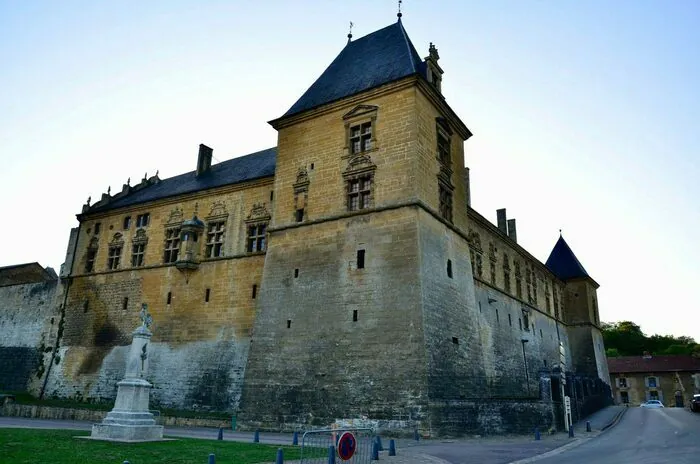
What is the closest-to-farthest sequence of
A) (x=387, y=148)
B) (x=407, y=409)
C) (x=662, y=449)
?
(x=662, y=449), (x=407, y=409), (x=387, y=148)

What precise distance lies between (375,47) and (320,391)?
17309 mm

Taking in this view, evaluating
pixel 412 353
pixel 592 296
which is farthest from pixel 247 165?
pixel 592 296

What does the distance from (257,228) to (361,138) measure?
26.7 ft

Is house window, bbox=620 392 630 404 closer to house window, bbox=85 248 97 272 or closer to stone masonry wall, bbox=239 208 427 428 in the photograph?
stone masonry wall, bbox=239 208 427 428

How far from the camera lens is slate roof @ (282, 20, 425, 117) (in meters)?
23.7

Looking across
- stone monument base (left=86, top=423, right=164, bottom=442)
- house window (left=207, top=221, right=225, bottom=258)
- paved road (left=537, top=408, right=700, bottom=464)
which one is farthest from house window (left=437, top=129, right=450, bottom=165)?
stone monument base (left=86, top=423, right=164, bottom=442)

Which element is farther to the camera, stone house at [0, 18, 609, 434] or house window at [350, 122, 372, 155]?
house window at [350, 122, 372, 155]

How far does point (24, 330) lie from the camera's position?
111 feet

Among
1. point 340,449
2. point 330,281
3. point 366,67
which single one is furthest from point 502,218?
point 340,449

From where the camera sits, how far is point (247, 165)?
104 feet

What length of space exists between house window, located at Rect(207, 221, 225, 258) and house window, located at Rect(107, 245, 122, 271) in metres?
7.44

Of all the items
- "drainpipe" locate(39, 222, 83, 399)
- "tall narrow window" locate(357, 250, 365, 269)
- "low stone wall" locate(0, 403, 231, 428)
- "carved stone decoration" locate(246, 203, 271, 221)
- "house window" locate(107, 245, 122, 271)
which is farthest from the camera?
"house window" locate(107, 245, 122, 271)

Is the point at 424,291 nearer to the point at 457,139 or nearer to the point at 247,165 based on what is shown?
the point at 457,139

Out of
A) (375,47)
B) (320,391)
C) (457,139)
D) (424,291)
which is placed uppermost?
(375,47)
